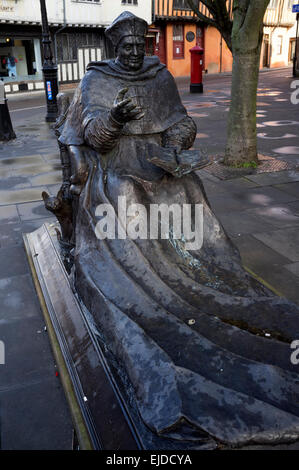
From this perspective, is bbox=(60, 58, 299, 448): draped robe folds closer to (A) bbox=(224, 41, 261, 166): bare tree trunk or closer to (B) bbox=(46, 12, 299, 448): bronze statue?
(B) bbox=(46, 12, 299, 448): bronze statue

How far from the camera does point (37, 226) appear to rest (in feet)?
17.1

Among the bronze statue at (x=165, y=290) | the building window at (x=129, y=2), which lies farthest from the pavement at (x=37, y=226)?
the building window at (x=129, y=2)

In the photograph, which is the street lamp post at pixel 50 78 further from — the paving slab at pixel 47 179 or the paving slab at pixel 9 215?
the paving slab at pixel 9 215

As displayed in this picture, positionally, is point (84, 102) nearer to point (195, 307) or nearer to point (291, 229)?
point (195, 307)

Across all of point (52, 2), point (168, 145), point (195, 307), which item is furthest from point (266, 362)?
point (52, 2)

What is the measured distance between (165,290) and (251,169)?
512cm

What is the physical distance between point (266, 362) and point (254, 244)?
8.32ft

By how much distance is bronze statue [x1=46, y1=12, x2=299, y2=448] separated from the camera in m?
1.99

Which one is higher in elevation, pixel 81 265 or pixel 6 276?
pixel 81 265

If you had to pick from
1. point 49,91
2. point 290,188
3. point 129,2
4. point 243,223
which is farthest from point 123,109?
point 129,2

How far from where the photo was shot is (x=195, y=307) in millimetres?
2596

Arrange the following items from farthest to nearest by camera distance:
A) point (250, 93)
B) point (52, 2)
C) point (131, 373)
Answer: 1. point (52, 2)
2. point (250, 93)
3. point (131, 373)

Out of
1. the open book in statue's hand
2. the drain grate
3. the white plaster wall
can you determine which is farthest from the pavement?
the white plaster wall

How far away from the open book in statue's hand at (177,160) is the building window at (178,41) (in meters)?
24.3
